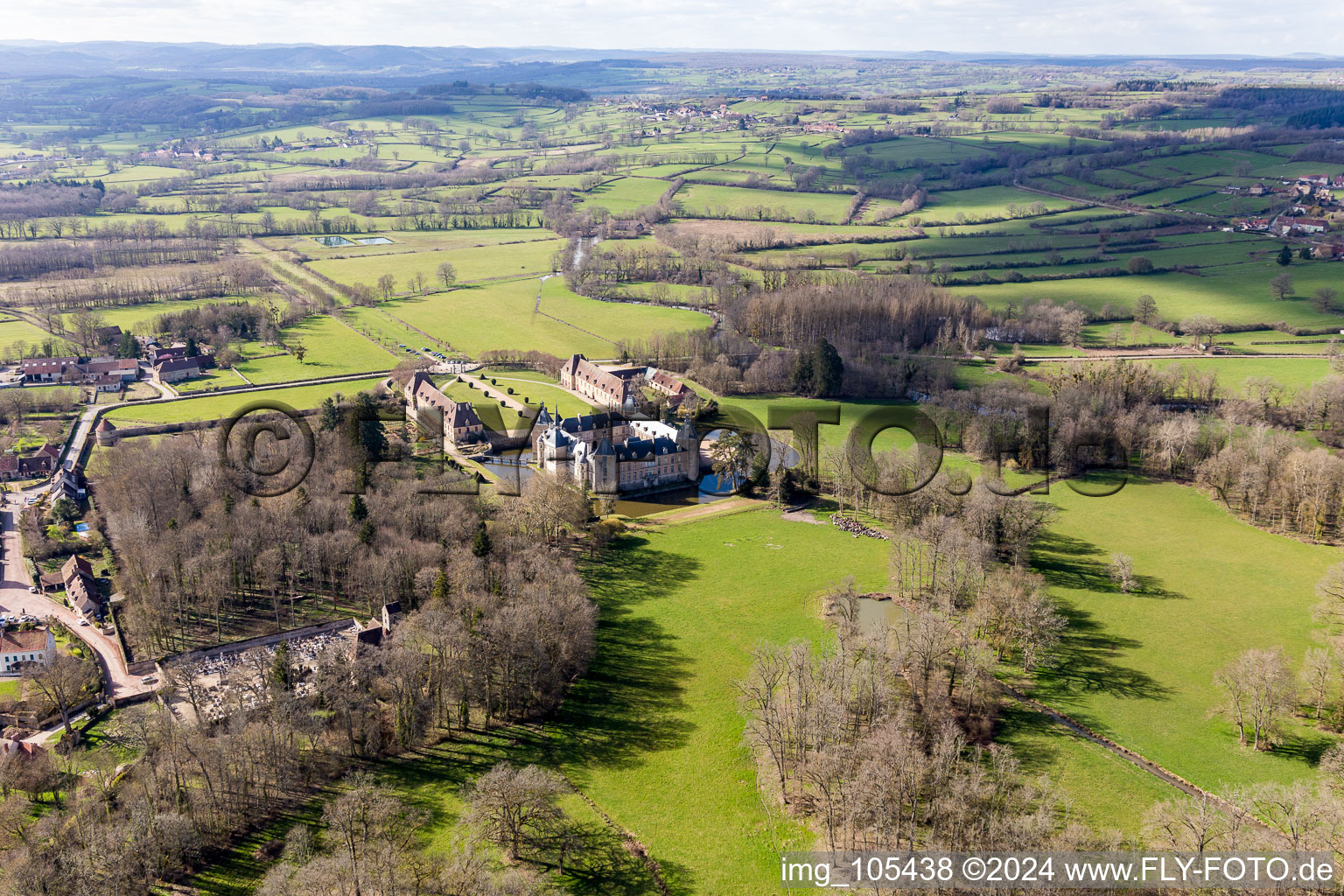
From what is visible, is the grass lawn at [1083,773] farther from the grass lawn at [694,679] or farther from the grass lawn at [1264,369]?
the grass lawn at [1264,369]

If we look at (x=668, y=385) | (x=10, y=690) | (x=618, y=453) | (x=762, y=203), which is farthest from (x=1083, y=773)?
(x=762, y=203)

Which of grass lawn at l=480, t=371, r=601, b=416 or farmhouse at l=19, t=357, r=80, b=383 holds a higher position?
farmhouse at l=19, t=357, r=80, b=383

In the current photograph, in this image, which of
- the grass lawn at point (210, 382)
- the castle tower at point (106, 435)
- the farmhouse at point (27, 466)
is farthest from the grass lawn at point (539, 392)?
the farmhouse at point (27, 466)

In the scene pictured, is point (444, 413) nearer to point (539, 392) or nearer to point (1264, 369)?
point (539, 392)

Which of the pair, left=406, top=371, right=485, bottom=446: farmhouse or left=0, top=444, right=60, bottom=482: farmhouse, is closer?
left=0, top=444, right=60, bottom=482: farmhouse

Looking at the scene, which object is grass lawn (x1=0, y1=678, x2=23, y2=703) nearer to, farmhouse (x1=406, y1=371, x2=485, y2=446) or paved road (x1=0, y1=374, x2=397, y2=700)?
paved road (x1=0, y1=374, x2=397, y2=700)

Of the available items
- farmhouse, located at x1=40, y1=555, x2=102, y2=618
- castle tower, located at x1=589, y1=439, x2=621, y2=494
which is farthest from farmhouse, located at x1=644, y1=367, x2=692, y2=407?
farmhouse, located at x1=40, y1=555, x2=102, y2=618
